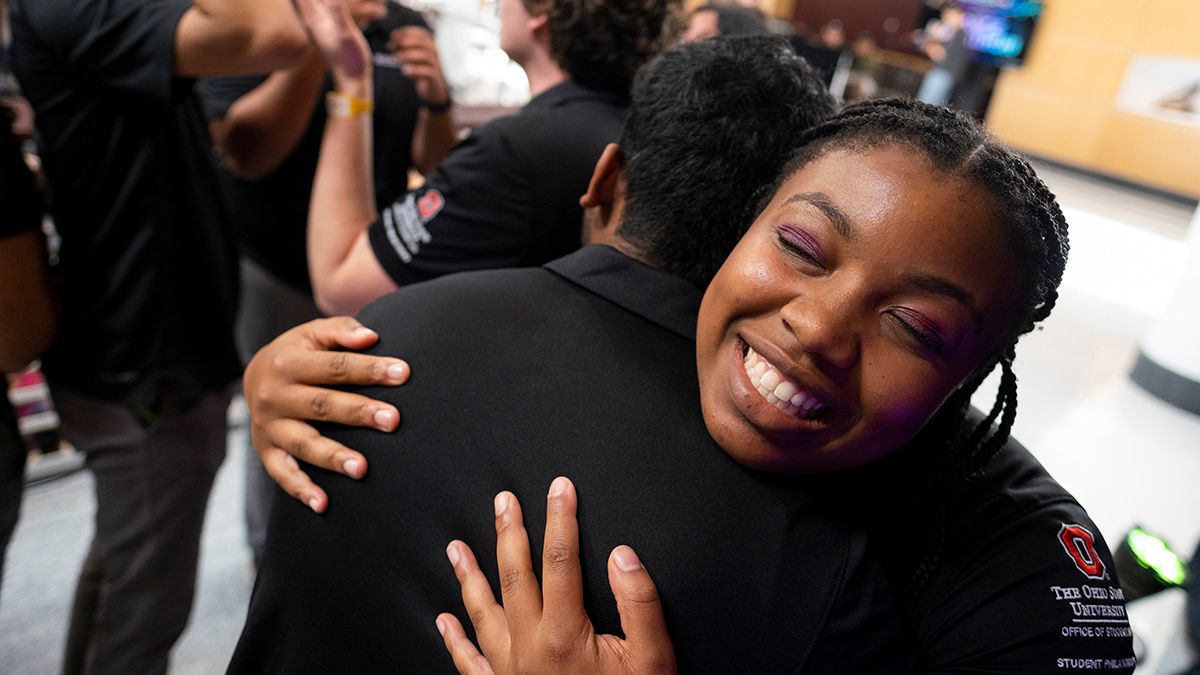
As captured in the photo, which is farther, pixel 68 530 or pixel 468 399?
pixel 68 530

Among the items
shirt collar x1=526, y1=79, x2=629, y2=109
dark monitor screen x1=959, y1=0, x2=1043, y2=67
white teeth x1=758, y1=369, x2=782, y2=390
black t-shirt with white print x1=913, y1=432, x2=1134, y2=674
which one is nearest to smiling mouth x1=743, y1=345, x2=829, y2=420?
white teeth x1=758, y1=369, x2=782, y2=390

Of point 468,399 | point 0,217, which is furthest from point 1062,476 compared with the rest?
point 0,217

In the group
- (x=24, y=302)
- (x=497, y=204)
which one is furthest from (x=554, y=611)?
(x=24, y=302)

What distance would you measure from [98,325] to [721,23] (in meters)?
2.37

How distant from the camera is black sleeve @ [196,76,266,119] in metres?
1.87

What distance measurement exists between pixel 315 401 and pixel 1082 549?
2.78 ft

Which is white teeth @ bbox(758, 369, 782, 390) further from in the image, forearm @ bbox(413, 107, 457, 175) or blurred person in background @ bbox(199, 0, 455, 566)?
forearm @ bbox(413, 107, 457, 175)

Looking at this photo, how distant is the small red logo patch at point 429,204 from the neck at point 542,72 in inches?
15.3

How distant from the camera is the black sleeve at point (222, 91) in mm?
1868

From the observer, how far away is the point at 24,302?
4.05 feet

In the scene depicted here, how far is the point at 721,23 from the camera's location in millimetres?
2824

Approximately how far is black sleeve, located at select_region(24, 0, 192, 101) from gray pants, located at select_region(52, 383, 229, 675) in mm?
619

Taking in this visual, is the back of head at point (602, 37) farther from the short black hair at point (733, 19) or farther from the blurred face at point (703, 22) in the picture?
the blurred face at point (703, 22)

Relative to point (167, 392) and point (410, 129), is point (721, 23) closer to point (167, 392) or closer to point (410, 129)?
point (410, 129)
